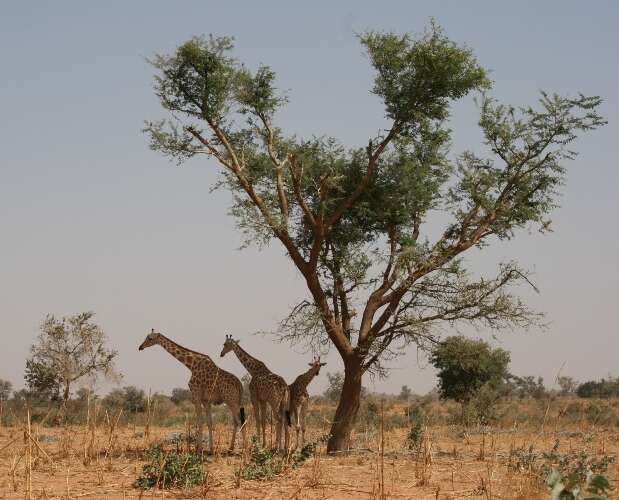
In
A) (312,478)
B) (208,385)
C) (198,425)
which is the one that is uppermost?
(208,385)

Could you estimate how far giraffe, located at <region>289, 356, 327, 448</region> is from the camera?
53.5 feet

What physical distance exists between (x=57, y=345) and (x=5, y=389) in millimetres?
26533

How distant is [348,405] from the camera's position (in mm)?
18141

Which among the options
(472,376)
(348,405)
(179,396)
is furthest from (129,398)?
(348,405)

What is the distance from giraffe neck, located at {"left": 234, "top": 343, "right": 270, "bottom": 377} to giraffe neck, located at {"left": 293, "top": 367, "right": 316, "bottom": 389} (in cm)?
62

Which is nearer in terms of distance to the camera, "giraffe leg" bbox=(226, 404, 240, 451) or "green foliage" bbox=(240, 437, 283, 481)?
"green foliage" bbox=(240, 437, 283, 481)

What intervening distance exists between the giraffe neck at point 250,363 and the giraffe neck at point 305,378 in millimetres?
621

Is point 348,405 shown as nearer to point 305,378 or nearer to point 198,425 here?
point 305,378

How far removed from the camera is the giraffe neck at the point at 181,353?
1653 centimetres

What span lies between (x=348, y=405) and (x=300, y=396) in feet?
7.11

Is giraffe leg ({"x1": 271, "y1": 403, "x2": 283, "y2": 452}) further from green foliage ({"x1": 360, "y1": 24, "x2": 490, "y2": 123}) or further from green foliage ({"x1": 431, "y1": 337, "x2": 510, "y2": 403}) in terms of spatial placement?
green foliage ({"x1": 431, "y1": 337, "x2": 510, "y2": 403})

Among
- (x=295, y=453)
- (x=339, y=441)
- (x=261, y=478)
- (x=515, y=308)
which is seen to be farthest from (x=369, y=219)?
(x=261, y=478)

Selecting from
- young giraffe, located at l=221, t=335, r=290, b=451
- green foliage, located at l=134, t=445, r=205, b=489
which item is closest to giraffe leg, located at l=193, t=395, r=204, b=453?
young giraffe, located at l=221, t=335, r=290, b=451

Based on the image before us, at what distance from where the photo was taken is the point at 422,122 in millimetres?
18500
